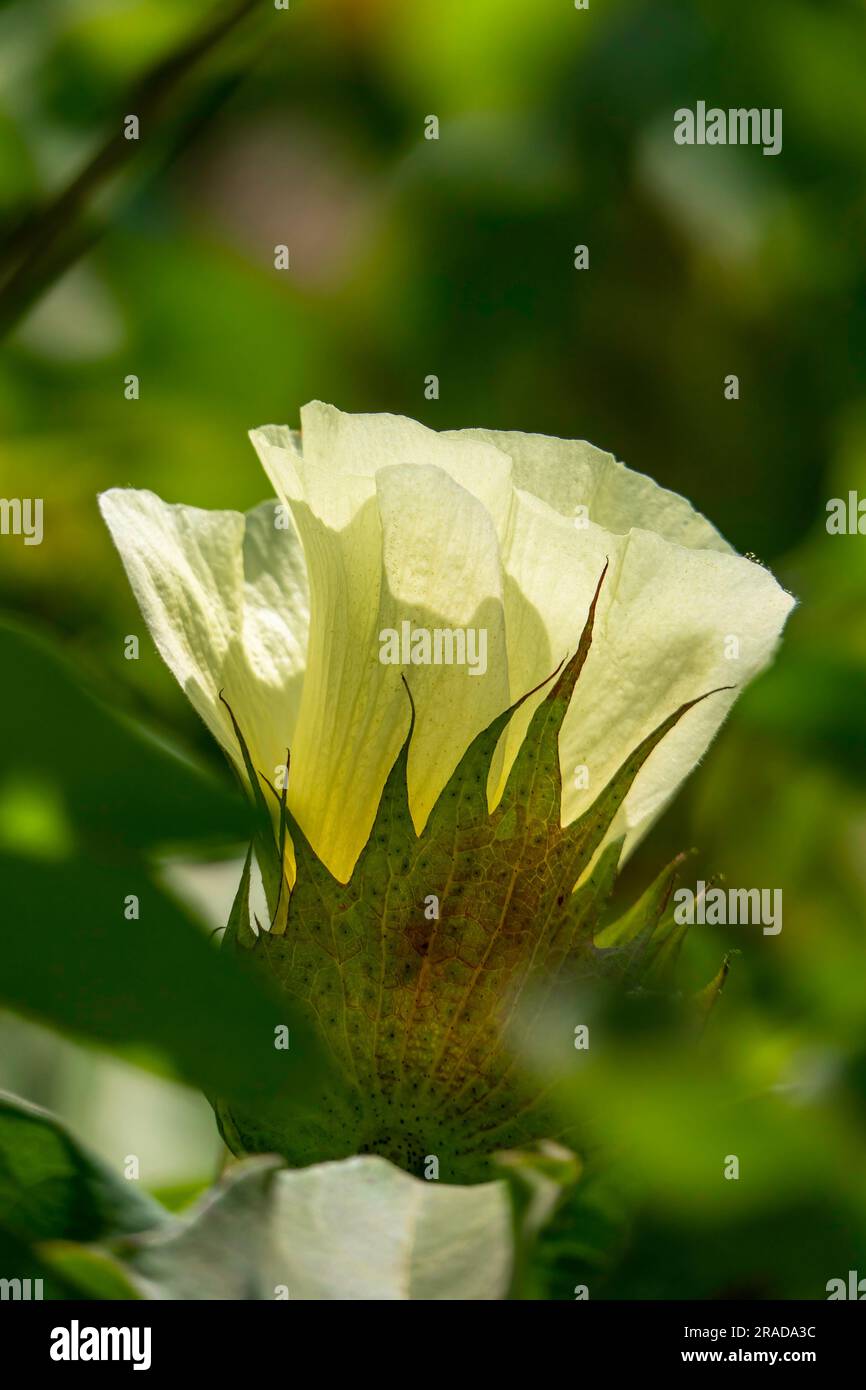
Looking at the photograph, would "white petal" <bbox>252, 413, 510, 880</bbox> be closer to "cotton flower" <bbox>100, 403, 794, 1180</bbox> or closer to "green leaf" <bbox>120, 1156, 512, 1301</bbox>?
"cotton flower" <bbox>100, 403, 794, 1180</bbox>

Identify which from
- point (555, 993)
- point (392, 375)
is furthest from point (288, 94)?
point (555, 993)

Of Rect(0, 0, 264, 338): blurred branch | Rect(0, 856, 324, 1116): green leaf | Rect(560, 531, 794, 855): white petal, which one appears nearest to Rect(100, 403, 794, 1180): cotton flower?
Rect(560, 531, 794, 855): white petal

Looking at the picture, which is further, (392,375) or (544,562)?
(392,375)

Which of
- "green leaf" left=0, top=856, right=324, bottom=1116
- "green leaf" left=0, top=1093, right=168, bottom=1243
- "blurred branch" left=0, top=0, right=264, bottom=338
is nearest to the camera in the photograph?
"green leaf" left=0, top=856, right=324, bottom=1116

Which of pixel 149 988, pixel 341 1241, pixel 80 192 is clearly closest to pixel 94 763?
pixel 149 988

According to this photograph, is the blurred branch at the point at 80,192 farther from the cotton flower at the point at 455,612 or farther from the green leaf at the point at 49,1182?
the green leaf at the point at 49,1182

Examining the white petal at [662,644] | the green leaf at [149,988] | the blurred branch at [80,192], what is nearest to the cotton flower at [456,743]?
the white petal at [662,644]
